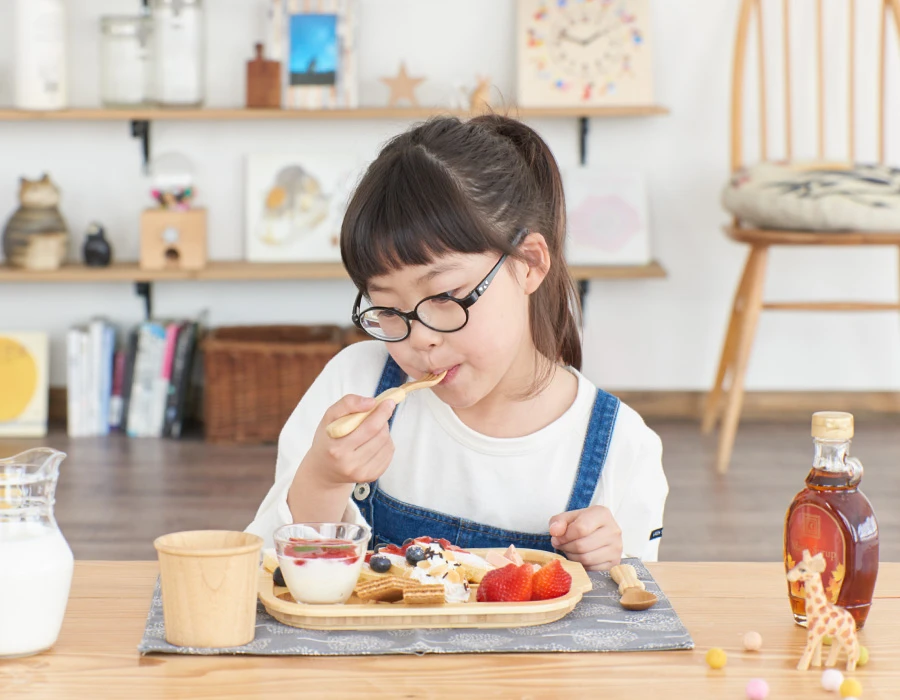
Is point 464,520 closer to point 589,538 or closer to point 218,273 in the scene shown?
point 589,538

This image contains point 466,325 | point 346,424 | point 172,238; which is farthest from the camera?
point 172,238

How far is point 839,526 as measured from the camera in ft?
2.69

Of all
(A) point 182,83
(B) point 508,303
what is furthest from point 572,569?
(A) point 182,83

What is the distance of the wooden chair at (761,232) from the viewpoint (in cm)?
295

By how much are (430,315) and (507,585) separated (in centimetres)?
30

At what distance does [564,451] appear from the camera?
126 centimetres

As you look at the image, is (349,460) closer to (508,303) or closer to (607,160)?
(508,303)

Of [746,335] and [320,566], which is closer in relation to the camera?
[320,566]

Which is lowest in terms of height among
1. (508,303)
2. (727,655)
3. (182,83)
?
(727,655)

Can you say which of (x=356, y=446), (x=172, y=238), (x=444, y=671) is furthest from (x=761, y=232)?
(x=444, y=671)

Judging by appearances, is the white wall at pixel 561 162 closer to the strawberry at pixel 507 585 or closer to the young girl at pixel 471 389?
the young girl at pixel 471 389

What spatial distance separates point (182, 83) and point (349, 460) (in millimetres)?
2613

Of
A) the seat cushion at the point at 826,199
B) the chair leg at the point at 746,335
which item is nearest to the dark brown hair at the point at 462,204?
the seat cushion at the point at 826,199

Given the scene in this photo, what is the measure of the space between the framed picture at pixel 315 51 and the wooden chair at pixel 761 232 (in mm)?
1106
